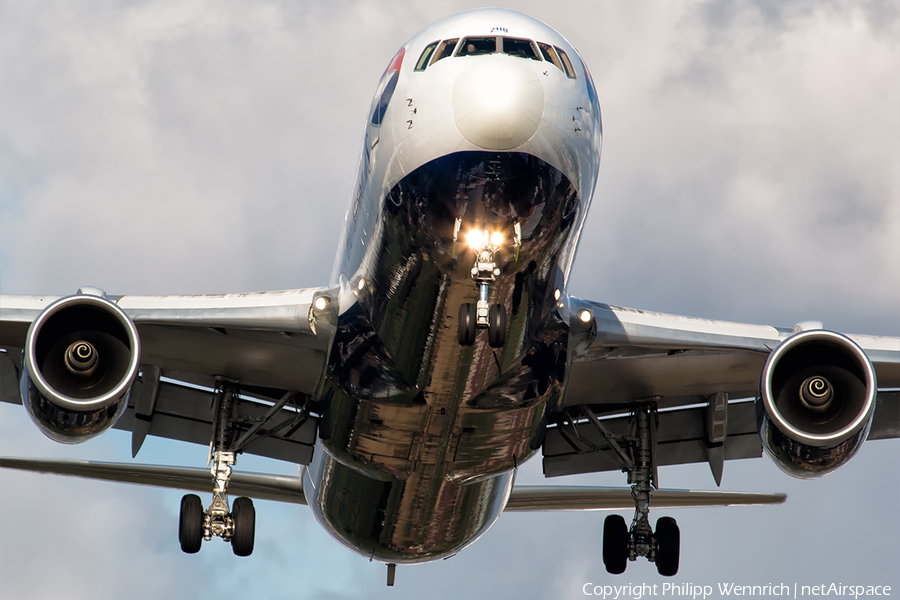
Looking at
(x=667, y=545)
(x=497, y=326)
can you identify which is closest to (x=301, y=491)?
(x=667, y=545)

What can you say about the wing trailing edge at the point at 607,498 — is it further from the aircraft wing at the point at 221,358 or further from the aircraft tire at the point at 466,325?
the aircraft tire at the point at 466,325

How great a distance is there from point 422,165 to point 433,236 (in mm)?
884

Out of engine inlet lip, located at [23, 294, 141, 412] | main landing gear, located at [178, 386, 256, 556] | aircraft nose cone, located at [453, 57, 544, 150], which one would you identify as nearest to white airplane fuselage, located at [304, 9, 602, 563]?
aircraft nose cone, located at [453, 57, 544, 150]

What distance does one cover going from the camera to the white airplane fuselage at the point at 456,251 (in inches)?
487

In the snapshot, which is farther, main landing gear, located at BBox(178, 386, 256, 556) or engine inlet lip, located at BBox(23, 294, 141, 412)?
main landing gear, located at BBox(178, 386, 256, 556)

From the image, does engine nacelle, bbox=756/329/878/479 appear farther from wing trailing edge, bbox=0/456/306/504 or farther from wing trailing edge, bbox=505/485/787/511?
wing trailing edge, bbox=0/456/306/504

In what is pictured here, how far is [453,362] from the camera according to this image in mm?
14633

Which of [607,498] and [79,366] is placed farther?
[607,498]

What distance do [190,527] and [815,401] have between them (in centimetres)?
936

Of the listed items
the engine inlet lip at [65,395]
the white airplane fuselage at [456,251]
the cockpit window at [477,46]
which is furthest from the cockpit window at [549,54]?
the engine inlet lip at [65,395]

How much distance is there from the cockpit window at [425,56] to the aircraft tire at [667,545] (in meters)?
9.98

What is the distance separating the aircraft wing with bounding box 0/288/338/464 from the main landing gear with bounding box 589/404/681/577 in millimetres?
5358

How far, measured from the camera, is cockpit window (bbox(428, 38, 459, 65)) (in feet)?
42.4

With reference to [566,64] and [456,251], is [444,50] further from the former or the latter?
[456,251]
